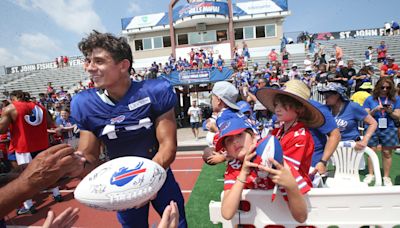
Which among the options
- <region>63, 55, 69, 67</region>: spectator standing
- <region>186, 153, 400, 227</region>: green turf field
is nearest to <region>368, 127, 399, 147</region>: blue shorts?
<region>186, 153, 400, 227</region>: green turf field

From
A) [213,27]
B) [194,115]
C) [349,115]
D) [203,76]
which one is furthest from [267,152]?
[213,27]

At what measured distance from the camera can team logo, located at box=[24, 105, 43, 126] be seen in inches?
179

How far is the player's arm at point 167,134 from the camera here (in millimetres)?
1886

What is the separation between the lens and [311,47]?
22625mm

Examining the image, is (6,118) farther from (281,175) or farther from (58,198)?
(281,175)

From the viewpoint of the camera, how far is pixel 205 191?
15.6 ft

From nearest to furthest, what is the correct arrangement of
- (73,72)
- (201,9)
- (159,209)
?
(159,209) < (201,9) < (73,72)

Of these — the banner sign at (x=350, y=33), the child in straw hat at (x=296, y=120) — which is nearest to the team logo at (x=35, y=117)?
the child in straw hat at (x=296, y=120)

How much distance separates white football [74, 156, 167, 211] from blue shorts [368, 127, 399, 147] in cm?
460

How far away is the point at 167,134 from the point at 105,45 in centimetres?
77

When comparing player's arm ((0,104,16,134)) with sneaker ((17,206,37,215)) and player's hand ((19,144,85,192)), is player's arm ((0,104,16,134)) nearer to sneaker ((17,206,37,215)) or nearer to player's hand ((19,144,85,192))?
sneaker ((17,206,37,215))

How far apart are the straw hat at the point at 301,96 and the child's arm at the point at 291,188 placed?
590mm

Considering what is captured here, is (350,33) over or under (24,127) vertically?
over

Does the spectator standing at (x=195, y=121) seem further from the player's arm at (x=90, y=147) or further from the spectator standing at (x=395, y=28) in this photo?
the spectator standing at (x=395, y=28)
